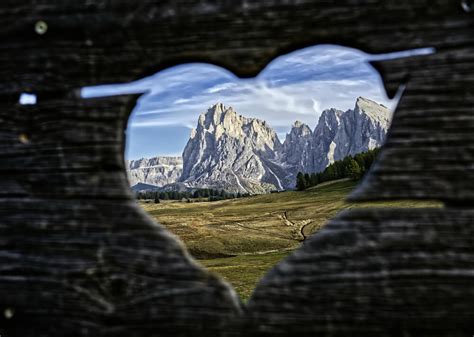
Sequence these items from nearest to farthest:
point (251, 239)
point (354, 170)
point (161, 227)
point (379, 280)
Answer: point (379, 280) < point (161, 227) < point (251, 239) < point (354, 170)

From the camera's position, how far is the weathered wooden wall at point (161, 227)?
1920 mm

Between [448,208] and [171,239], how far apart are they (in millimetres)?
Result: 1233

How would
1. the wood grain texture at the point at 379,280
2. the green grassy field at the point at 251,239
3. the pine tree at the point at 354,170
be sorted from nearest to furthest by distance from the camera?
1. the wood grain texture at the point at 379,280
2. the green grassy field at the point at 251,239
3. the pine tree at the point at 354,170

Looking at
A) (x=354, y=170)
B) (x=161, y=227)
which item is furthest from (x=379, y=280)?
(x=354, y=170)

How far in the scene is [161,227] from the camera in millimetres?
2070

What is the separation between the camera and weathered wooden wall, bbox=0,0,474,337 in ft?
6.30

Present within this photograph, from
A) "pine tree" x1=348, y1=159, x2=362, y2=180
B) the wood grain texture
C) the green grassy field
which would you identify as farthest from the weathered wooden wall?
"pine tree" x1=348, y1=159, x2=362, y2=180

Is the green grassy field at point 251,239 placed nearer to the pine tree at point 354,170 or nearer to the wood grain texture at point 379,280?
the wood grain texture at point 379,280

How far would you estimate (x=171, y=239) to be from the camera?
6.70 feet

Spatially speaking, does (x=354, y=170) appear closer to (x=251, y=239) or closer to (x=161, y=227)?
(x=251, y=239)

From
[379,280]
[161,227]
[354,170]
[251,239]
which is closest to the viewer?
[379,280]

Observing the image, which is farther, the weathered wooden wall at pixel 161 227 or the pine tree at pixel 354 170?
the pine tree at pixel 354 170

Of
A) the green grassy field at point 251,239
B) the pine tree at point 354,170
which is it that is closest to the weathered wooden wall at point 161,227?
the green grassy field at point 251,239

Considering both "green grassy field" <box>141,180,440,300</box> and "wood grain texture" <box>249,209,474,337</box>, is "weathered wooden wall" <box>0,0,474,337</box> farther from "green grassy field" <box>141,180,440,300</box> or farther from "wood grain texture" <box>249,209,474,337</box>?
"green grassy field" <box>141,180,440,300</box>
